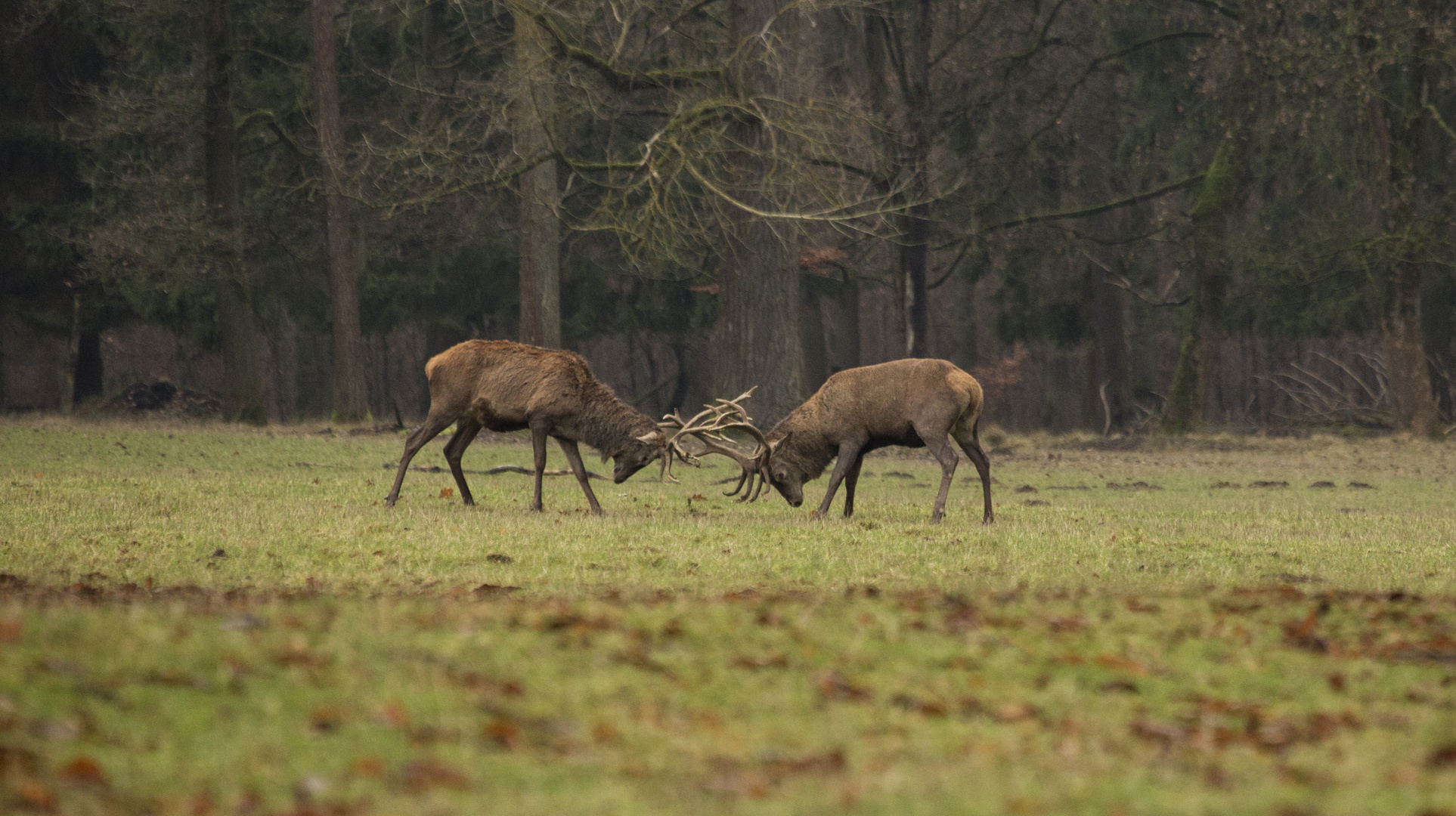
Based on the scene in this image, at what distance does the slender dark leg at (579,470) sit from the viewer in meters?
14.0

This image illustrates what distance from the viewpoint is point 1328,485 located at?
1978cm

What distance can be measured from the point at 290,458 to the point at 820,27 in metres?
21.7

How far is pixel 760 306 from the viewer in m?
24.2

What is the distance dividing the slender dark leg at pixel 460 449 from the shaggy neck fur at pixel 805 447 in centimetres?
314

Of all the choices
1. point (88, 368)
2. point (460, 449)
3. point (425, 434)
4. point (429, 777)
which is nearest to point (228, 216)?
point (88, 368)

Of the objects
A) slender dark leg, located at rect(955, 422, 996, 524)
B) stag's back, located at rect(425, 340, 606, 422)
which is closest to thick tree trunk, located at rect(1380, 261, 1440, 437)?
slender dark leg, located at rect(955, 422, 996, 524)

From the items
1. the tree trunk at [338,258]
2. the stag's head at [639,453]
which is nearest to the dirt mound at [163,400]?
the tree trunk at [338,258]

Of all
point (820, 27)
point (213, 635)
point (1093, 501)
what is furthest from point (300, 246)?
point (213, 635)

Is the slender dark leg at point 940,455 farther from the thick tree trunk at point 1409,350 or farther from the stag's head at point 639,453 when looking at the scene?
the thick tree trunk at point 1409,350

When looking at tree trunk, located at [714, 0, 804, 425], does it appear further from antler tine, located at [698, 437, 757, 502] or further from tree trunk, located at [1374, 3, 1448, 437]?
tree trunk, located at [1374, 3, 1448, 437]

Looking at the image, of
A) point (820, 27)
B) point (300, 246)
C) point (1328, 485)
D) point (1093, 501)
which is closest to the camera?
point (1093, 501)

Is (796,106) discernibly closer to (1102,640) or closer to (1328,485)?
(1328,485)

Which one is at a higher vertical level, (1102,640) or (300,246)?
(300,246)

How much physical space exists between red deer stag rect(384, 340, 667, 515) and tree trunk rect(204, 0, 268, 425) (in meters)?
16.1
